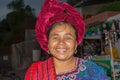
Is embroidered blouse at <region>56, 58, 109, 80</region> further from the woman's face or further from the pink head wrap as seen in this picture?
the pink head wrap

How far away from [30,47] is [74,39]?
2044 cm

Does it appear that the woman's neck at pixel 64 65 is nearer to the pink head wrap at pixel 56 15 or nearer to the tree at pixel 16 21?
the pink head wrap at pixel 56 15

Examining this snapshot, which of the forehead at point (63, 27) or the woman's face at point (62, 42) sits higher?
the forehead at point (63, 27)

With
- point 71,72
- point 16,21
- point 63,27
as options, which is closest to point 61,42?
point 63,27

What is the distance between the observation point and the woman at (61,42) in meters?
1.96

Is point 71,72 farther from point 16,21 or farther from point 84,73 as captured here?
point 16,21

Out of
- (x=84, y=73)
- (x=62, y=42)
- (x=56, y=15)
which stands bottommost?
(x=84, y=73)

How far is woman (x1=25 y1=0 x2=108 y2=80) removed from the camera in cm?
196

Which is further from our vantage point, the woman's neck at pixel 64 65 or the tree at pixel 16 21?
the tree at pixel 16 21

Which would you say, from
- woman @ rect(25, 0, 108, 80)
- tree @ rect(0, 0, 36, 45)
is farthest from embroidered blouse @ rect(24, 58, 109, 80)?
tree @ rect(0, 0, 36, 45)

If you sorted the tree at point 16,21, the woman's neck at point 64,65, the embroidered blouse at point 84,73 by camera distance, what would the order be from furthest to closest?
the tree at point 16,21
the woman's neck at point 64,65
the embroidered blouse at point 84,73

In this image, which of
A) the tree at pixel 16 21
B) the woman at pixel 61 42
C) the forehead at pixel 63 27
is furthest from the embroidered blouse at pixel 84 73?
the tree at pixel 16 21

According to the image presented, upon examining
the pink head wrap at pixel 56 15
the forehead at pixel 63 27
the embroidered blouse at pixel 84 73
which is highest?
the pink head wrap at pixel 56 15

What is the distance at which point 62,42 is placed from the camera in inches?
76.6
